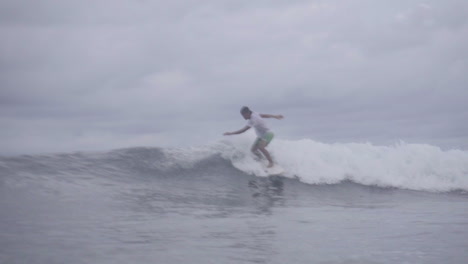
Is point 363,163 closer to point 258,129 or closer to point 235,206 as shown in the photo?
point 258,129

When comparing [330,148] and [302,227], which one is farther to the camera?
[330,148]

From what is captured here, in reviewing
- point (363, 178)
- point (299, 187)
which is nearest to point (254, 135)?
point (299, 187)

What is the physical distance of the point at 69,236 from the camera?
5707mm

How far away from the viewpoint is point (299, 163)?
1441 cm

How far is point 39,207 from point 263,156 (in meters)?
7.91

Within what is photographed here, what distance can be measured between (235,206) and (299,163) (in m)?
5.36

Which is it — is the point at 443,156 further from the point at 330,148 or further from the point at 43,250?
the point at 43,250

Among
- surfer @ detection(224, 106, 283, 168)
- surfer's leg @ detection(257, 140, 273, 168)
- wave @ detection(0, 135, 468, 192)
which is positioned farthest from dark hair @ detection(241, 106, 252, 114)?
wave @ detection(0, 135, 468, 192)

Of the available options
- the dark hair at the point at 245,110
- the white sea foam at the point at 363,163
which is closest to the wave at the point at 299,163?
the white sea foam at the point at 363,163

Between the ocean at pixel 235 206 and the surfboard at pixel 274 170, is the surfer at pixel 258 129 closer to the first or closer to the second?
the surfboard at pixel 274 170

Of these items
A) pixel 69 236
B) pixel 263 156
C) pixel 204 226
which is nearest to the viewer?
pixel 69 236

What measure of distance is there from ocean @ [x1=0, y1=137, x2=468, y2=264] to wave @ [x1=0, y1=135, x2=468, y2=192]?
44 millimetres

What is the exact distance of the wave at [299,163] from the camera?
1173 cm

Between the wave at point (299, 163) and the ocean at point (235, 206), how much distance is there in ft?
0.15
